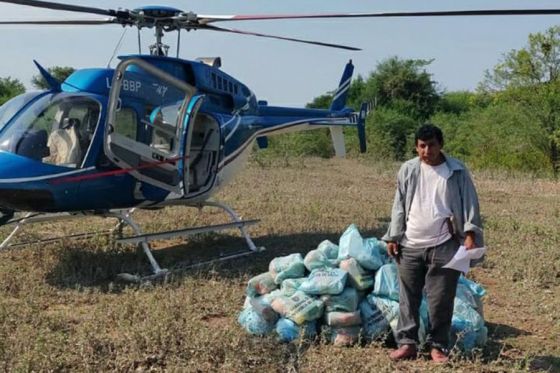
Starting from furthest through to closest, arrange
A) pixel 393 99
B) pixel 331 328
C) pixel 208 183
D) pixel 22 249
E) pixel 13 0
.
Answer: pixel 393 99 → pixel 208 183 → pixel 22 249 → pixel 13 0 → pixel 331 328

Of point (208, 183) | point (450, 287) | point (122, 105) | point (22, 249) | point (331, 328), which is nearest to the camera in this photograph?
point (450, 287)

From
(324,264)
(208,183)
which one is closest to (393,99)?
(208,183)

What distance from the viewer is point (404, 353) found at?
14.1 ft

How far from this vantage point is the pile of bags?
178 inches

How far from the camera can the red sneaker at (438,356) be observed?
420cm

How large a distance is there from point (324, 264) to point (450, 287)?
1031mm

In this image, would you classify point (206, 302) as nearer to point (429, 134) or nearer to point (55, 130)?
point (55, 130)

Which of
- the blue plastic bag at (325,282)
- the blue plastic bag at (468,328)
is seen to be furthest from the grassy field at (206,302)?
the blue plastic bag at (325,282)

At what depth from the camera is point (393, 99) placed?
44.0 metres

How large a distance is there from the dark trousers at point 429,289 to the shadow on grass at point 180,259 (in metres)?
2.54

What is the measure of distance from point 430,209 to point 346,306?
91 centimetres

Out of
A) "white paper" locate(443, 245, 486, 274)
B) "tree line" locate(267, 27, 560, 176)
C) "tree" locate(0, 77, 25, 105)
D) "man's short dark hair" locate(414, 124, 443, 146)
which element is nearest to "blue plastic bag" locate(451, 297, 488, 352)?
A: "white paper" locate(443, 245, 486, 274)

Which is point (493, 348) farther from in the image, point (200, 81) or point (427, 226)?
point (200, 81)

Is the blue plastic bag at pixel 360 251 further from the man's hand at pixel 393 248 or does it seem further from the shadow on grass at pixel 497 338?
the shadow on grass at pixel 497 338
